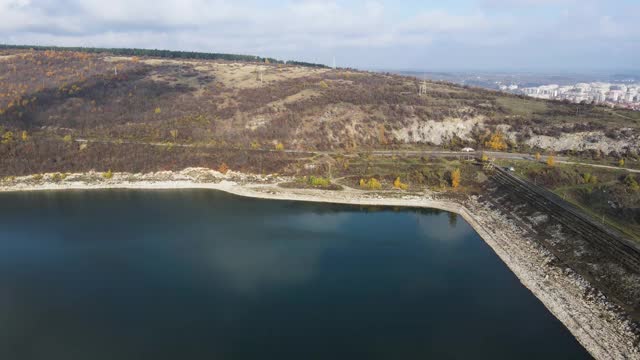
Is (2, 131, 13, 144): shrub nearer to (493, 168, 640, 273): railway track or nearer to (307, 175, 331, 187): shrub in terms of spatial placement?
(307, 175, 331, 187): shrub

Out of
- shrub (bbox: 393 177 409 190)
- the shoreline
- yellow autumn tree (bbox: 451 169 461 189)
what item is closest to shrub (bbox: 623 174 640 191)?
the shoreline

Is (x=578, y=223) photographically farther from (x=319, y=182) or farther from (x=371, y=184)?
(x=319, y=182)

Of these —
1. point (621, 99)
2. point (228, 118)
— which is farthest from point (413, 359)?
→ point (621, 99)

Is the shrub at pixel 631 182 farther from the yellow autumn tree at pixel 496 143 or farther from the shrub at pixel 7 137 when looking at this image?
the shrub at pixel 7 137

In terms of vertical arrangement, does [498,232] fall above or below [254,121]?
below

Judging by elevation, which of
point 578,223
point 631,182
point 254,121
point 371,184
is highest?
point 254,121

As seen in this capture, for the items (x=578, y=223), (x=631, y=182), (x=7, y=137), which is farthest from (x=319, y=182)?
(x=7, y=137)

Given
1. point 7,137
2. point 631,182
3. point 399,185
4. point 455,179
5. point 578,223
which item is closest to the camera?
point 578,223
